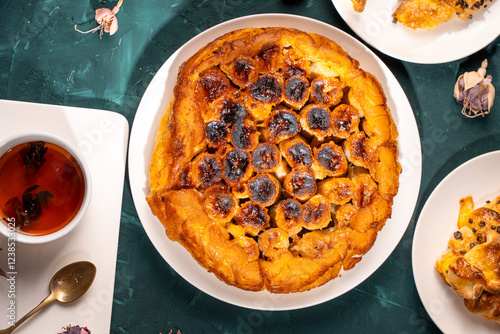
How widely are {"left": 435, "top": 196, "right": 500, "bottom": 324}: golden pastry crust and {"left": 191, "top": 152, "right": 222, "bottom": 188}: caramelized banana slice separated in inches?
45.0

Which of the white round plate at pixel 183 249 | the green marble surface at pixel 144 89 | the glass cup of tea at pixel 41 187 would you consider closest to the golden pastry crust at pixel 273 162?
the white round plate at pixel 183 249

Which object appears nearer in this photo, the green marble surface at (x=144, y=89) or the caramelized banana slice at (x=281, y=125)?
the caramelized banana slice at (x=281, y=125)

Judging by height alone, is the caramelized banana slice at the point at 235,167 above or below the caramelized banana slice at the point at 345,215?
above

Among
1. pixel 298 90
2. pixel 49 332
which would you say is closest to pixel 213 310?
pixel 49 332

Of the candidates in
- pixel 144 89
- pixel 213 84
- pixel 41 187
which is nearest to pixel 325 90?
pixel 213 84

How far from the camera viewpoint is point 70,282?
2277 mm

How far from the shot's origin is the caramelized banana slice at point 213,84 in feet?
6.62

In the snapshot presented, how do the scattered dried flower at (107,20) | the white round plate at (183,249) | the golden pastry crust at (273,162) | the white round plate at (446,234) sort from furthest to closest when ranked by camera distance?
the scattered dried flower at (107,20) → the white round plate at (446,234) → the white round plate at (183,249) → the golden pastry crust at (273,162)

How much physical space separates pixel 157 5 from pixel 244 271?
4.48ft

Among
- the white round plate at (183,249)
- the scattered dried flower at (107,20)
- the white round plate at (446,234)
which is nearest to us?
the white round plate at (183,249)

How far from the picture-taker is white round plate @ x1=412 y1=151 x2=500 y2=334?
2.32 meters

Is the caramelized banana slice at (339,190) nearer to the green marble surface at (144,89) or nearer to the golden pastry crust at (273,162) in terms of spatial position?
the golden pastry crust at (273,162)

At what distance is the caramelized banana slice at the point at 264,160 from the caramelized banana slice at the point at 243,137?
33 millimetres

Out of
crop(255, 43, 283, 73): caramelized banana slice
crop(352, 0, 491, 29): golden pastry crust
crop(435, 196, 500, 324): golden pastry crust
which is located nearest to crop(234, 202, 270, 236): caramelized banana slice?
crop(255, 43, 283, 73): caramelized banana slice
